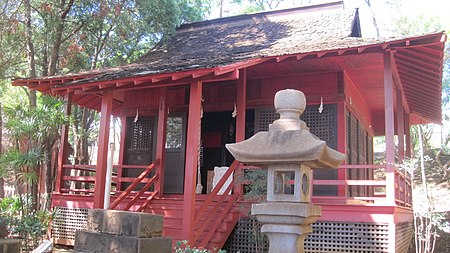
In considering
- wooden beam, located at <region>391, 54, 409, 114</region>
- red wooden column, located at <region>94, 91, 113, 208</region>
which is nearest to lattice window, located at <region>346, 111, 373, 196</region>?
wooden beam, located at <region>391, 54, 409, 114</region>

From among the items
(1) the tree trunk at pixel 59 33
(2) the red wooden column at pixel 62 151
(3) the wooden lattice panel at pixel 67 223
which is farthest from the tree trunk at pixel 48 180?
(1) the tree trunk at pixel 59 33

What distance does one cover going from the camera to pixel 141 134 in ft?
36.7

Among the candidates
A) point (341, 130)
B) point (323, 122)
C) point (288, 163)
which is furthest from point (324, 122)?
point (288, 163)

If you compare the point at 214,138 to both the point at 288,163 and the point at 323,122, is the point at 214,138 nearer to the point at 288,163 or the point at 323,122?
the point at 323,122

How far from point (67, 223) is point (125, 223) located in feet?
16.8

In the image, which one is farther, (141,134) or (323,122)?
(141,134)

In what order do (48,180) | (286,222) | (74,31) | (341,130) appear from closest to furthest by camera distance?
(286,222) → (341,130) → (48,180) → (74,31)

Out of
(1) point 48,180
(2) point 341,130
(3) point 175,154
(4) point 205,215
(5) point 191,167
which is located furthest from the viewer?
(3) point 175,154

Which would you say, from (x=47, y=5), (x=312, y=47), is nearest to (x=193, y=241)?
(x=312, y=47)

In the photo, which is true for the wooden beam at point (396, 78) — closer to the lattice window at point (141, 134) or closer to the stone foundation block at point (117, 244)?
the stone foundation block at point (117, 244)

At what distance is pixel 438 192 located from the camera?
18.6m

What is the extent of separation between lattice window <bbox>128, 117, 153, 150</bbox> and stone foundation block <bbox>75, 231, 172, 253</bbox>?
226 inches

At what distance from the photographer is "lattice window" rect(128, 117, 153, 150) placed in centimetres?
1105

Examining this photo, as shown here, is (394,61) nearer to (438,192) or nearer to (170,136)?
(170,136)
